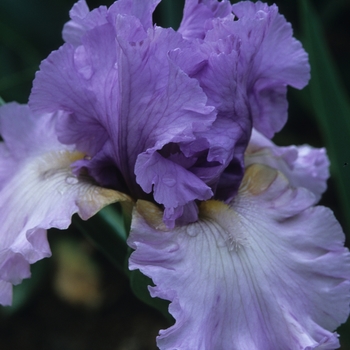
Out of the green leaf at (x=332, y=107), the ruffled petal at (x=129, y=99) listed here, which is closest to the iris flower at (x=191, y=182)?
the ruffled petal at (x=129, y=99)

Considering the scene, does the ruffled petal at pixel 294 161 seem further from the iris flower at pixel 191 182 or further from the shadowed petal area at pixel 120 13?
the shadowed petal area at pixel 120 13

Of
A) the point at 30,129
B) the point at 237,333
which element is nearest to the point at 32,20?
the point at 30,129

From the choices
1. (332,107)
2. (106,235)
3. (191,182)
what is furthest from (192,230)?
(332,107)

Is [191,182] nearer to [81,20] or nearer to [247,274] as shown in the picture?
[247,274]

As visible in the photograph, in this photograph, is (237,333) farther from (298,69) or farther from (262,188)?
(298,69)

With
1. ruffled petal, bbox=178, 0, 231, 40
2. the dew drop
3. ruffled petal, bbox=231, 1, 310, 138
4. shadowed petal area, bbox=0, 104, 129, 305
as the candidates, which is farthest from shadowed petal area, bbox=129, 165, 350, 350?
ruffled petal, bbox=178, 0, 231, 40

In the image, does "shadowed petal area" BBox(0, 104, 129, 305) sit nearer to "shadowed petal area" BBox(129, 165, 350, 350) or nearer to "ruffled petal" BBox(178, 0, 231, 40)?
"shadowed petal area" BBox(129, 165, 350, 350)
